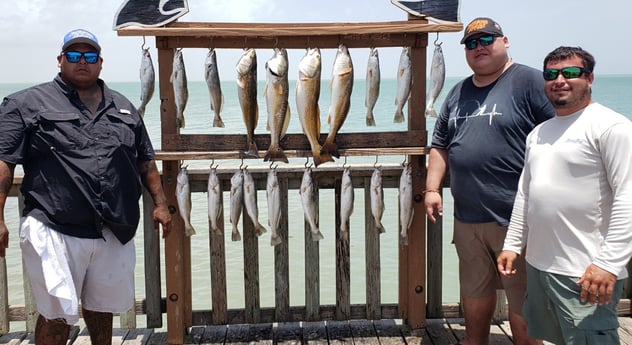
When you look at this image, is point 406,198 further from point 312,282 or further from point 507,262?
point 507,262

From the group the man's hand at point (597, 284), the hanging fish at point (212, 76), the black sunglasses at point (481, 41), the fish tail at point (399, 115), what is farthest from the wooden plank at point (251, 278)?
the man's hand at point (597, 284)

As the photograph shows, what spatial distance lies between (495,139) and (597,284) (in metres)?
1.11

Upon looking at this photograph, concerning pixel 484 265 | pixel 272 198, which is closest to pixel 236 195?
pixel 272 198

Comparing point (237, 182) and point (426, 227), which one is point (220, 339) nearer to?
point (237, 182)

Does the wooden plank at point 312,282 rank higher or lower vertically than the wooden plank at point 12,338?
higher

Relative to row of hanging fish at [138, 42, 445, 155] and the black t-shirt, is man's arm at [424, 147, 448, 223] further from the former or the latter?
row of hanging fish at [138, 42, 445, 155]

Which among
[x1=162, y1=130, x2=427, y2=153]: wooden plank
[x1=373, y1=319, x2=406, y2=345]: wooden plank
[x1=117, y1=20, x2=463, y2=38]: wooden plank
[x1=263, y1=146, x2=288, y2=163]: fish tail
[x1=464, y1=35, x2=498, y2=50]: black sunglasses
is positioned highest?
[x1=117, y1=20, x2=463, y2=38]: wooden plank

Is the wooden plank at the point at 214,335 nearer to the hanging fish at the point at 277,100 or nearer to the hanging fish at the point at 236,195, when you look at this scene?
the hanging fish at the point at 236,195

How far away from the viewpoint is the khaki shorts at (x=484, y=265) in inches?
134

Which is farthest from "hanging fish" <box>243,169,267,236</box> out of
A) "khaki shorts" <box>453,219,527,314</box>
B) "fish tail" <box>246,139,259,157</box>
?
"khaki shorts" <box>453,219,527,314</box>

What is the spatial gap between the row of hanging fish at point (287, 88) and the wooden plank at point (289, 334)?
1.22 m

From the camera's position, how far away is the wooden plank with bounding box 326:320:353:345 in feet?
13.3

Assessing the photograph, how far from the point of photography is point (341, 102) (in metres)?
3.74

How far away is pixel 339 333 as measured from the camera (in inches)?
164
